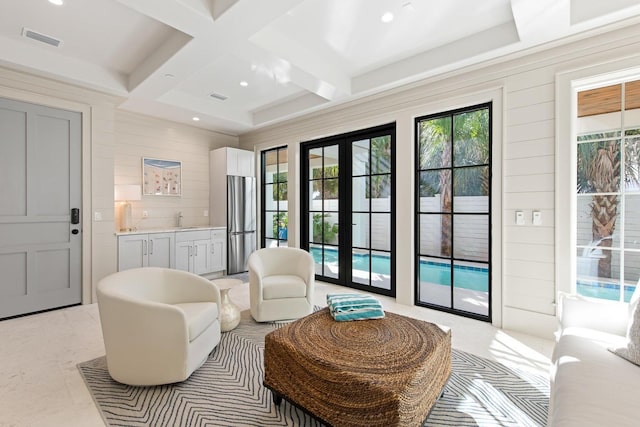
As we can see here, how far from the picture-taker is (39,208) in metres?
3.45

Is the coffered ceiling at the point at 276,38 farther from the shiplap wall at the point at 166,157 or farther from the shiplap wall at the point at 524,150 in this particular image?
the shiplap wall at the point at 166,157

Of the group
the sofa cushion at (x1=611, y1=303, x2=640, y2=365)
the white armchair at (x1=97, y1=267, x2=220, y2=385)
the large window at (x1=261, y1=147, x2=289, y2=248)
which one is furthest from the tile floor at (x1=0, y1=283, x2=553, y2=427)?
the large window at (x1=261, y1=147, x2=289, y2=248)

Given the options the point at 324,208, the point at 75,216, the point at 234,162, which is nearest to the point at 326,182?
the point at 324,208

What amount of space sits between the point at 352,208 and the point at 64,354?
11.2 ft

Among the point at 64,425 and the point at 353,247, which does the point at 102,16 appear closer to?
the point at 64,425

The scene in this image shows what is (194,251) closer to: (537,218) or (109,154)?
(109,154)

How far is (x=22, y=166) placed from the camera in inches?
132

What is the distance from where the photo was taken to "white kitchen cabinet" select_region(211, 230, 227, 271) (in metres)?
5.08

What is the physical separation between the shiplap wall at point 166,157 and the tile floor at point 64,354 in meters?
1.70

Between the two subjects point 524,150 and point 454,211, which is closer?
point 524,150

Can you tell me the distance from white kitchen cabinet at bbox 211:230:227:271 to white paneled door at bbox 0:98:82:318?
1778 mm

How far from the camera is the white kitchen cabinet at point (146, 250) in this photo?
4062 millimetres

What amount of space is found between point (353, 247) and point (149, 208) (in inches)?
126

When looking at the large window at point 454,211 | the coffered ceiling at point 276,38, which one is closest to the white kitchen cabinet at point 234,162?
the coffered ceiling at point 276,38
